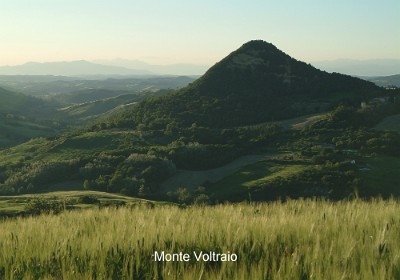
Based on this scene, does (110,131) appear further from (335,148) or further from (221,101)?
(335,148)

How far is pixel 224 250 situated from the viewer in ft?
13.0

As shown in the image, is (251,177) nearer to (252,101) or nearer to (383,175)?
(383,175)

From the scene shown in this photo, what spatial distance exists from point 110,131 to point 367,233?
169275mm

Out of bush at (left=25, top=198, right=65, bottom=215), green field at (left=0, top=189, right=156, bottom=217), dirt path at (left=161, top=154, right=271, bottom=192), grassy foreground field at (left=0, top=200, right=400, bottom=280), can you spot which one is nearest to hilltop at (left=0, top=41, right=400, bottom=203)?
dirt path at (left=161, top=154, right=271, bottom=192)

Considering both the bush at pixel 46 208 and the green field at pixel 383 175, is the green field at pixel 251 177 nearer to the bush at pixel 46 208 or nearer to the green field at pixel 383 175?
the green field at pixel 383 175

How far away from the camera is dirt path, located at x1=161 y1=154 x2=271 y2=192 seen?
112 meters

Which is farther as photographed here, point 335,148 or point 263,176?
point 335,148

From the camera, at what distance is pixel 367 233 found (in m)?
4.42

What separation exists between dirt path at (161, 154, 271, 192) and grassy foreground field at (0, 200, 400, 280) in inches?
4106

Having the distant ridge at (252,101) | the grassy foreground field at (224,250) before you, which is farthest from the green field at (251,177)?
the grassy foreground field at (224,250)

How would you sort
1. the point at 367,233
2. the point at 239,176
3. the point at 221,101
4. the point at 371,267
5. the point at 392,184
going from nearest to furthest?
the point at 371,267
the point at 367,233
the point at 392,184
the point at 239,176
the point at 221,101

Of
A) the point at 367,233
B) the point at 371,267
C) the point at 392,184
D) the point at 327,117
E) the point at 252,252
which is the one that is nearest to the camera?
the point at 371,267

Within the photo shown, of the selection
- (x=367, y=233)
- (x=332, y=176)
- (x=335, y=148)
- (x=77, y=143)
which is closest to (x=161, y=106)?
(x=77, y=143)

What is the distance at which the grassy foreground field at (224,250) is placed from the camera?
10.8 feet
